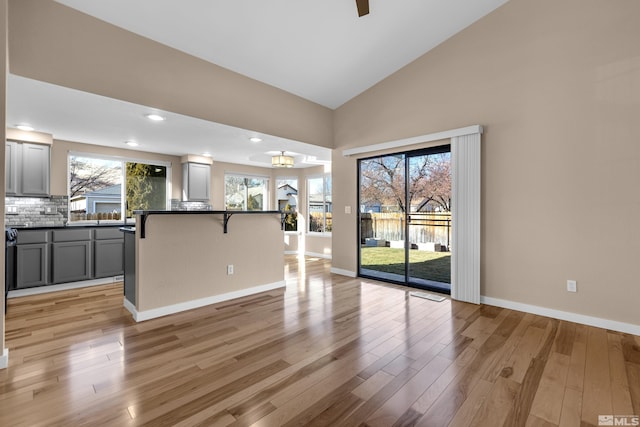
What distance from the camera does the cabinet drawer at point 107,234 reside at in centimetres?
481

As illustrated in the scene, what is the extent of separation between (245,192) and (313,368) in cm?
A: 625

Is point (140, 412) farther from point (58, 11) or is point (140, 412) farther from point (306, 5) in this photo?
point (306, 5)

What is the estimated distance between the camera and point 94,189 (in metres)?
5.48

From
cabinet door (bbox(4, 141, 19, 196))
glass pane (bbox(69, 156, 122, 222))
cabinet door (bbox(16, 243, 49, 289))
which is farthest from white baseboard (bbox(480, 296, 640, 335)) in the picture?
cabinet door (bbox(4, 141, 19, 196))

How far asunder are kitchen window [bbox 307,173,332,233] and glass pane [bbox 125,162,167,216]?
3.52 m

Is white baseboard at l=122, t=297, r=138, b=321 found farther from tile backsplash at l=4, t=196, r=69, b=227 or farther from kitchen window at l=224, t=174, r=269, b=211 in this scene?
kitchen window at l=224, t=174, r=269, b=211

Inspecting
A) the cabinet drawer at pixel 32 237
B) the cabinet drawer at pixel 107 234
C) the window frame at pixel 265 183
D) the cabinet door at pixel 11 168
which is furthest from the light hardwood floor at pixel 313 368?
the window frame at pixel 265 183

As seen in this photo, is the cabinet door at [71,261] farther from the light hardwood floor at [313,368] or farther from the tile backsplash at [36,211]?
the light hardwood floor at [313,368]

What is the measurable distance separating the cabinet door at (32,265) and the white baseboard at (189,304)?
1.70 metres

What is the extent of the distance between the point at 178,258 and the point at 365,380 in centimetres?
257

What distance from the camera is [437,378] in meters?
2.11

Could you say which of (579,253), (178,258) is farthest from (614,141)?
(178,258)

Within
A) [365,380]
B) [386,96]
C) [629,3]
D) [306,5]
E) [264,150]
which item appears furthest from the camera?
[264,150]

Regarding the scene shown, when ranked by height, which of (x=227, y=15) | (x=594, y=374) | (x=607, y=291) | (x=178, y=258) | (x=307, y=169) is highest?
(x=227, y=15)
